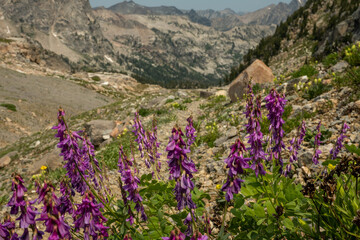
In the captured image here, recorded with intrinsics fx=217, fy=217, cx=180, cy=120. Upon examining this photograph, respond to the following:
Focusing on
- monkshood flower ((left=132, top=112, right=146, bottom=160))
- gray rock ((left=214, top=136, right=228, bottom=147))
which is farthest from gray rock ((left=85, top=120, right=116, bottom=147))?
monkshood flower ((left=132, top=112, right=146, bottom=160))

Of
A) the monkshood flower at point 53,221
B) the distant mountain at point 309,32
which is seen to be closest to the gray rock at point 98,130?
the monkshood flower at point 53,221

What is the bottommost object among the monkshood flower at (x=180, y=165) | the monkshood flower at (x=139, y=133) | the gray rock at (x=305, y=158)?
the gray rock at (x=305, y=158)

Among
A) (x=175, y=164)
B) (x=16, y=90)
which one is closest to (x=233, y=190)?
(x=175, y=164)

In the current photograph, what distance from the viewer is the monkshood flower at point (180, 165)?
232cm

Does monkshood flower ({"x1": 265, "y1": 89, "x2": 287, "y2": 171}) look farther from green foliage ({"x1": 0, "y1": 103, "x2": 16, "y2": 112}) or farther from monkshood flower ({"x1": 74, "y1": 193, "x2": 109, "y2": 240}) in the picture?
green foliage ({"x1": 0, "y1": 103, "x2": 16, "y2": 112})

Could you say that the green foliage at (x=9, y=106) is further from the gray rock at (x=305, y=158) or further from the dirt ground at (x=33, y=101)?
the gray rock at (x=305, y=158)

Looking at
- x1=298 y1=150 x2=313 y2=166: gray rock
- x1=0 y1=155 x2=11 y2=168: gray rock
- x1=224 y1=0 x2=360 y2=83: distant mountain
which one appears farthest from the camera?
x1=224 y1=0 x2=360 y2=83: distant mountain

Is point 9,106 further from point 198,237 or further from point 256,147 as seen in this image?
point 198,237

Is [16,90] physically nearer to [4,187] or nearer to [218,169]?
[4,187]

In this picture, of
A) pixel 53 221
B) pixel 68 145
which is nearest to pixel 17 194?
pixel 53 221

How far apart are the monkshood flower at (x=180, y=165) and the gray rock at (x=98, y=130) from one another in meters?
14.5

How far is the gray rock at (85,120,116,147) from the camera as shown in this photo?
1595 cm

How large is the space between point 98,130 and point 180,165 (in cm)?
→ 1541

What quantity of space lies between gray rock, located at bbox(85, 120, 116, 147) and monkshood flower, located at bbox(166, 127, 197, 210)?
1454 cm
